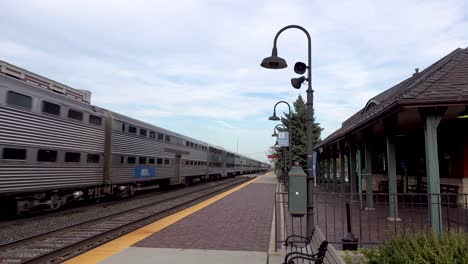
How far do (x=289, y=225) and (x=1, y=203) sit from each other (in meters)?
8.63

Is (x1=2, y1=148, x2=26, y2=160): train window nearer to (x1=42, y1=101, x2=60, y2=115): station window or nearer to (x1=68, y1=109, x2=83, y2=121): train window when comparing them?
(x1=42, y1=101, x2=60, y2=115): station window

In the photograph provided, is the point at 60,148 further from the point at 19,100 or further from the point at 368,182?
the point at 368,182

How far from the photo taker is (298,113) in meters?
35.2

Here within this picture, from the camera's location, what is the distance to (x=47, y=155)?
12.0 metres

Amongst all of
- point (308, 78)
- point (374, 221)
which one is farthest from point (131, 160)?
point (308, 78)

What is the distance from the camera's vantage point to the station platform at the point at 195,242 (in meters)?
6.82

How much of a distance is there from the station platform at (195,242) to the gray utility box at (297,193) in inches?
38.9

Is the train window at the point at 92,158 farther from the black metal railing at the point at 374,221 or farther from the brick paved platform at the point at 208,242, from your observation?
the black metal railing at the point at 374,221

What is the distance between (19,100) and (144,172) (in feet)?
33.0

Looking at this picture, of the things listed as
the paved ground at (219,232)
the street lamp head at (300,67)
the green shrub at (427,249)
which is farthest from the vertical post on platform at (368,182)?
the green shrub at (427,249)

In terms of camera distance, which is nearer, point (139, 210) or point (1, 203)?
point (1, 203)

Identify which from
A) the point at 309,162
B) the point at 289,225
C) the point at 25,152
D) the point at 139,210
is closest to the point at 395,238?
the point at 309,162

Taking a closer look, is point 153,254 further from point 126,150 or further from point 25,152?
point 126,150

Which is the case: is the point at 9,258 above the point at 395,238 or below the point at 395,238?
below
